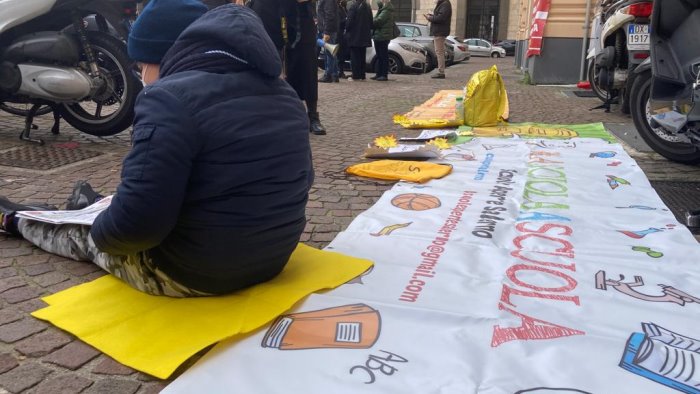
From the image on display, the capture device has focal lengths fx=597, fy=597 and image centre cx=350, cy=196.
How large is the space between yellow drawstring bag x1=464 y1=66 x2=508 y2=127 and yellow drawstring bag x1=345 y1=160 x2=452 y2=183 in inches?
82.8

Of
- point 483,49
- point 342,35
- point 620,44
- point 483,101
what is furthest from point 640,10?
point 483,49

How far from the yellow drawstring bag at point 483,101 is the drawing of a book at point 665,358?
465 cm

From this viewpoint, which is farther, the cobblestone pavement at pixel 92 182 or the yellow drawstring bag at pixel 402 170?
the yellow drawstring bag at pixel 402 170

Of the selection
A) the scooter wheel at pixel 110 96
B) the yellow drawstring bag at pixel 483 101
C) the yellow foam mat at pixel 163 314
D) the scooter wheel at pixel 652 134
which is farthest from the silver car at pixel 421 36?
the yellow foam mat at pixel 163 314

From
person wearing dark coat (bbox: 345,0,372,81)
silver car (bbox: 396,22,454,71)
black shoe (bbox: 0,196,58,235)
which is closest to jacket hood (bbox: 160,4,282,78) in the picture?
black shoe (bbox: 0,196,58,235)

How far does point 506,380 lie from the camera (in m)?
1.86

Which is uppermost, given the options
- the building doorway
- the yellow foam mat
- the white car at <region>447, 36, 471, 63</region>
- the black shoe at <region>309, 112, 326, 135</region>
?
the building doorway

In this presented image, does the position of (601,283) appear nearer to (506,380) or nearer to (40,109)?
(506,380)

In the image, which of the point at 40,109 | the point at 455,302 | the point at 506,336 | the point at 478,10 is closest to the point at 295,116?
the point at 455,302

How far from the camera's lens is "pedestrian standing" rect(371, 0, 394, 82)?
42.9 feet

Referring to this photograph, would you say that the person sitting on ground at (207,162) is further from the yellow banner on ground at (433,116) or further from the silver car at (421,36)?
the silver car at (421,36)

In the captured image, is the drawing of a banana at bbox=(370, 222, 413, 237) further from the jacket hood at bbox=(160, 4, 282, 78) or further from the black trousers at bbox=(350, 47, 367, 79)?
the black trousers at bbox=(350, 47, 367, 79)

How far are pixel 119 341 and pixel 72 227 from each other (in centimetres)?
87

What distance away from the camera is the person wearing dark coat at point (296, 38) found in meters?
5.66
